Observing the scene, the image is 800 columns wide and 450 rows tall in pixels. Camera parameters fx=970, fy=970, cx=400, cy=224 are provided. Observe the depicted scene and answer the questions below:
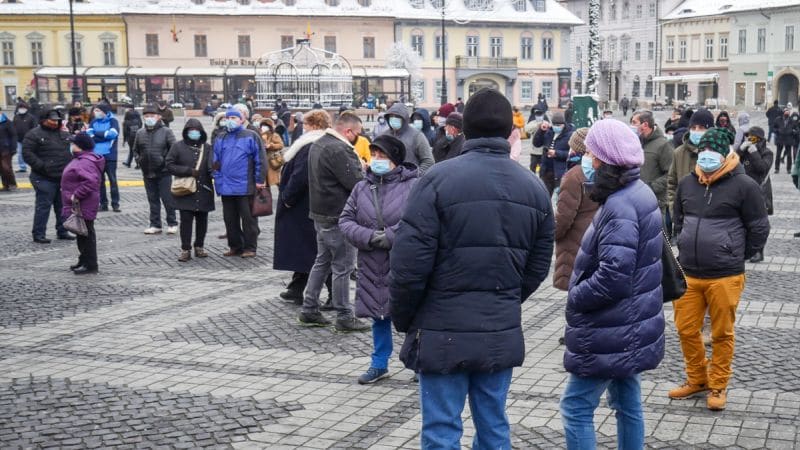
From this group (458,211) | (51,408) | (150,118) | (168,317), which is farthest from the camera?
(150,118)

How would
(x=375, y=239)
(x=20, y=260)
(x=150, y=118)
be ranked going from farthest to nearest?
(x=150, y=118)
(x=20, y=260)
(x=375, y=239)

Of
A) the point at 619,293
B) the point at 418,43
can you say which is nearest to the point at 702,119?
the point at 619,293

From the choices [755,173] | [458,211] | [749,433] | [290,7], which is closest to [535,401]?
[749,433]

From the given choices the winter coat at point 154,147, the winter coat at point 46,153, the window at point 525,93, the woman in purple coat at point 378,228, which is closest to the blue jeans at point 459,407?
the woman in purple coat at point 378,228

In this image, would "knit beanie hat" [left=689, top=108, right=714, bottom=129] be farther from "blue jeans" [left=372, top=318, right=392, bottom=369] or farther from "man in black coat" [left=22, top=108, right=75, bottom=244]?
"man in black coat" [left=22, top=108, right=75, bottom=244]

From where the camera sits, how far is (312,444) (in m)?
5.57

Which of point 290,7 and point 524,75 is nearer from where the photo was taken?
point 290,7

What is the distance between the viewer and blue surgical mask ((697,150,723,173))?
20.0ft

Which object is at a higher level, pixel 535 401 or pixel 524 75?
pixel 524 75

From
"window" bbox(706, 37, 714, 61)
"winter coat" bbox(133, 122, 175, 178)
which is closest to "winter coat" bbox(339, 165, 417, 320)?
"winter coat" bbox(133, 122, 175, 178)

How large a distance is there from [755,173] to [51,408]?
8.22 m

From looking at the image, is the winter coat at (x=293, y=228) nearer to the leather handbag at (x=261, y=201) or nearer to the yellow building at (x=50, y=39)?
the leather handbag at (x=261, y=201)

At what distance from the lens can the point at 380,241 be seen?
21.8ft

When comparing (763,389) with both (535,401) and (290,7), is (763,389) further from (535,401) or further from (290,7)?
(290,7)
